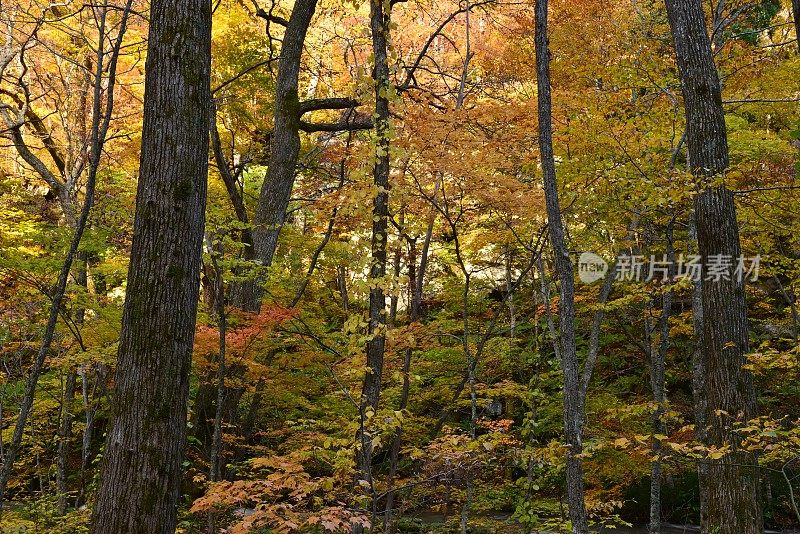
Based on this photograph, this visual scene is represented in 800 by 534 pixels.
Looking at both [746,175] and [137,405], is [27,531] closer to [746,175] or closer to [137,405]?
[137,405]

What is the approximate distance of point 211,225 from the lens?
647cm

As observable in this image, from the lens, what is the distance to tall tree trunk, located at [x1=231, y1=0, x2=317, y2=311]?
762 centimetres

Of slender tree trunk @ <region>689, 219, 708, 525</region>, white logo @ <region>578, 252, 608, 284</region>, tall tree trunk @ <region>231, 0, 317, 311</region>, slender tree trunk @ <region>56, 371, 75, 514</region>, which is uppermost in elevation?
tall tree trunk @ <region>231, 0, 317, 311</region>

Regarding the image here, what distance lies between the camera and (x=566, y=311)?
5.43 metres

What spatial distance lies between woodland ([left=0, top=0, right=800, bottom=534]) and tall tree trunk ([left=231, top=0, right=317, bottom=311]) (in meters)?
0.04

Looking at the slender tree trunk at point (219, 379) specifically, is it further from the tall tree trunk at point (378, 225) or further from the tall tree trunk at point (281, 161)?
the tall tree trunk at point (378, 225)

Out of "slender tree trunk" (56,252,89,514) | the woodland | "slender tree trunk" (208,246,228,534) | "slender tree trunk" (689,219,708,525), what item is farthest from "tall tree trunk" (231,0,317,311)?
"slender tree trunk" (689,219,708,525)

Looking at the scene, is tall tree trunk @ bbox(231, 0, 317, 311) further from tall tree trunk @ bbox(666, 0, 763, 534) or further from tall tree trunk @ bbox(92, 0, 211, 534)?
tall tree trunk @ bbox(666, 0, 763, 534)

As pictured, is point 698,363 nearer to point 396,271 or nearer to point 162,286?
point 396,271

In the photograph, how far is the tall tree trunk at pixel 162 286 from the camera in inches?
119

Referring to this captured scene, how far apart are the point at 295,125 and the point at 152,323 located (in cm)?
508

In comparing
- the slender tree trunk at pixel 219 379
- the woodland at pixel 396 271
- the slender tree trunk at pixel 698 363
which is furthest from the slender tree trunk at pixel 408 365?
the slender tree trunk at pixel 698 363

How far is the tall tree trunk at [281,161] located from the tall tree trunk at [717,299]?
175 inches

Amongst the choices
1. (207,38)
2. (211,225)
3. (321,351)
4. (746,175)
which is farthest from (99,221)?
(746,175)
